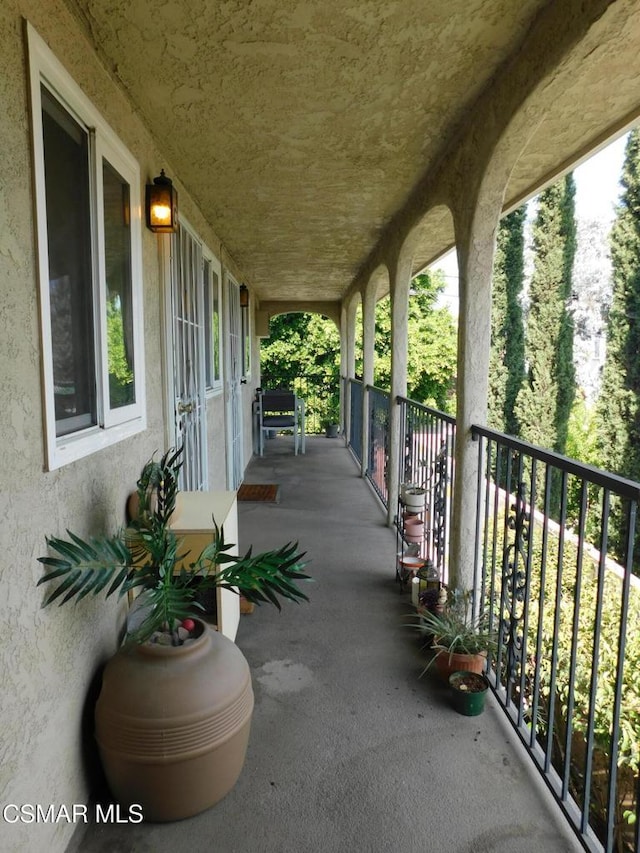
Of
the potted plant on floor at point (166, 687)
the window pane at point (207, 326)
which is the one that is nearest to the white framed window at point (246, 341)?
the window pane at point (207, 326)

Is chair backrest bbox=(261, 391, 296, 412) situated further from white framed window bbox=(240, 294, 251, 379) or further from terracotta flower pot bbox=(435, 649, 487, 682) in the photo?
terracotta flower pot bbox=(435, 649, 487, 682)

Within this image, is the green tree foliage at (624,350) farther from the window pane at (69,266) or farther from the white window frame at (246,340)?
the window pane at (69,266)

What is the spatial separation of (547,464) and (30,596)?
1.43m

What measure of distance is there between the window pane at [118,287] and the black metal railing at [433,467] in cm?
152

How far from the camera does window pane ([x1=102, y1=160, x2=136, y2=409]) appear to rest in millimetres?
1878

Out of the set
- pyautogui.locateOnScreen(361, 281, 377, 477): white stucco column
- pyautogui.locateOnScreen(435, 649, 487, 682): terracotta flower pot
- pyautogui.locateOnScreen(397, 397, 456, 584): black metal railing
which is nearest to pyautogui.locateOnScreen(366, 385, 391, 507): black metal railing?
pyautogui.locateOnScreen(361, 281, 377, 477): white stucco column

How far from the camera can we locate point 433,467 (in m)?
3.25

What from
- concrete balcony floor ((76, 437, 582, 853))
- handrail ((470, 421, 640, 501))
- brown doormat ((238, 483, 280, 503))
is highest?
handrail ((470, 421, 640, 501))

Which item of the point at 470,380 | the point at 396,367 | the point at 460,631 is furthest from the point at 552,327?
the point at 460,631

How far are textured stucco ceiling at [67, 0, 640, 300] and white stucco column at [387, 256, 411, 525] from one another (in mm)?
781

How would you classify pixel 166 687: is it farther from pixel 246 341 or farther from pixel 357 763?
pixel 246 341

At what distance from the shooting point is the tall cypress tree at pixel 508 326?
13736 mm

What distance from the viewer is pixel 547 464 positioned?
1637 mm

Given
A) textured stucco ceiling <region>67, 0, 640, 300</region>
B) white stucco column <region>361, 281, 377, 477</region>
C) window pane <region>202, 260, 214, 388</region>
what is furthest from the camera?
white stucco column <region>361, 281, 377, 477</region>
